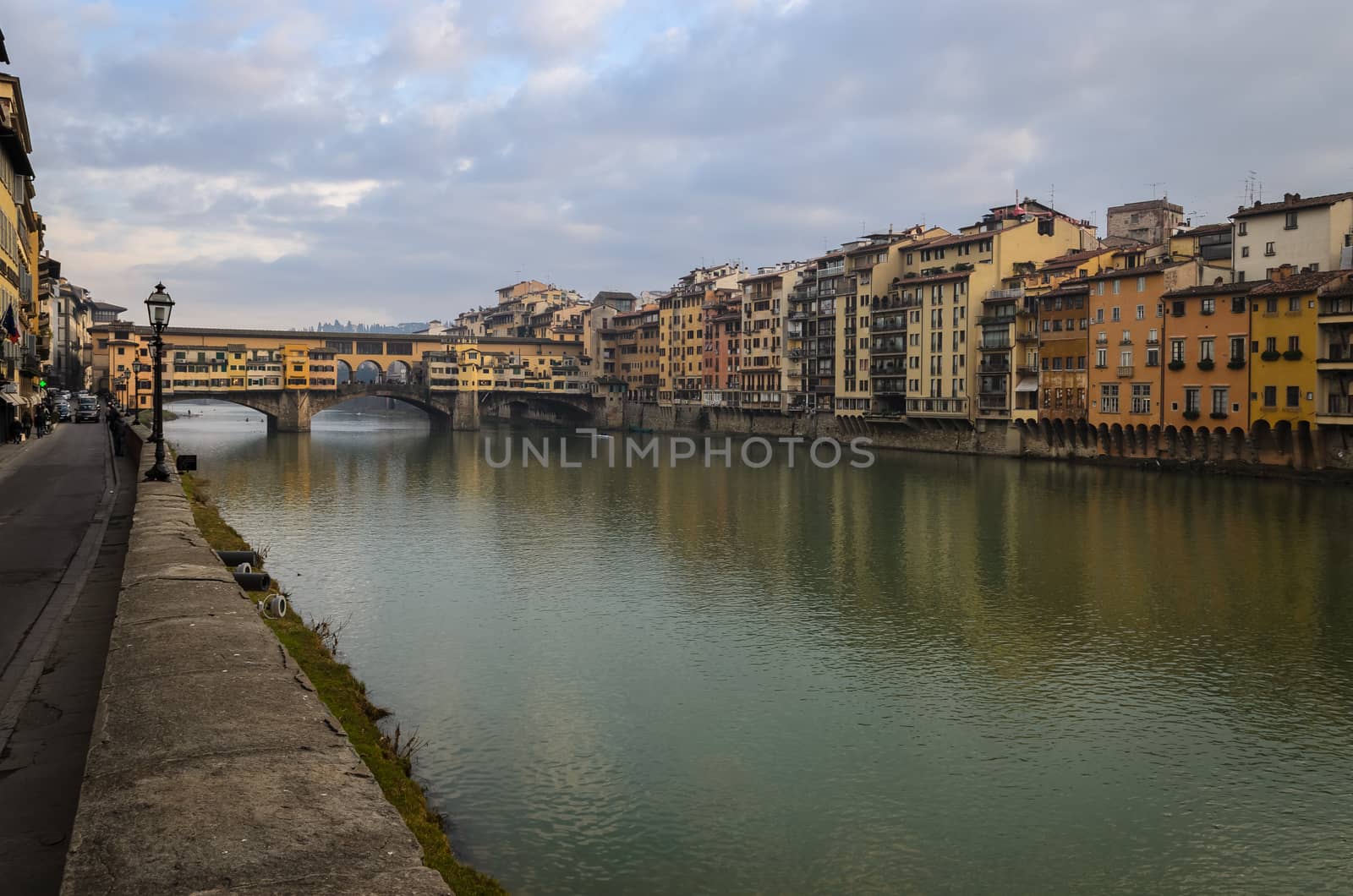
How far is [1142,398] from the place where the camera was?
72.2m

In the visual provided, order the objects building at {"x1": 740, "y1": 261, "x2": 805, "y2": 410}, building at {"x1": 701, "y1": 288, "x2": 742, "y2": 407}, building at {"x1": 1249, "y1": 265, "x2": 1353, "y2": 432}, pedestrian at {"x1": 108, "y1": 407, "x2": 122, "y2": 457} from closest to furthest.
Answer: pedestrian at {"x1": 108, "y1": 407, "x2": 122, "y2": 457}
building at {"x1": 1249, "y1": 265, "x2": 1353, "y2": 432}
building at {"x1": 740, "y1": 261, "x2": 805, "y2": 410}
building at {"x1": 701, "y1": 288, "x2": 742, "y2": 407}

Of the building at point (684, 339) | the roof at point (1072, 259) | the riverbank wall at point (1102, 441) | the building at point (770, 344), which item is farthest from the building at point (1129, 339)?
the building at point (684, 339)

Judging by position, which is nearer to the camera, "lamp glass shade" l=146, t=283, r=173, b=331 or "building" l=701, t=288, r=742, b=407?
"lamp glass shade" l=146, t=283, r=173, b=331

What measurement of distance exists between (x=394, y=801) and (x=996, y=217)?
9144 centimetres

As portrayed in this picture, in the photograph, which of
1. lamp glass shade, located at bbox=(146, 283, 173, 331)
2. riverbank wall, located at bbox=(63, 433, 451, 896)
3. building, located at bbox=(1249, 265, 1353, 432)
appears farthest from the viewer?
building, located at bbox=(1249, 265, 1353, 432)

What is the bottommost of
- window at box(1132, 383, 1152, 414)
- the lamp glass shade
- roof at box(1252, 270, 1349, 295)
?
window at box(1132, 383, 1152, 414)

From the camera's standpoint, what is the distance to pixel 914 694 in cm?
2044

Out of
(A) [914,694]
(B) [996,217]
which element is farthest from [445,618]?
(B) [996,217]

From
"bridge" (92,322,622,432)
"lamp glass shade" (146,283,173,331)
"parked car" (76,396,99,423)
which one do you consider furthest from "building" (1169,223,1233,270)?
"parked car" (76,396,99,423)

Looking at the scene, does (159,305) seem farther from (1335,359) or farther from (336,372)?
(336,372)

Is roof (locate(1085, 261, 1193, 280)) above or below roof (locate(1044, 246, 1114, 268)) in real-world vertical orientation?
below

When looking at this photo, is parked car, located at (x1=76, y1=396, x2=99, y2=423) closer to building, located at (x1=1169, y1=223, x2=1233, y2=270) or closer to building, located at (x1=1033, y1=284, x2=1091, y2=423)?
building, located at (x1=1033, y1=284, x2=1091, y2=423)

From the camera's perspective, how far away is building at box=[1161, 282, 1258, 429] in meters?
65.2

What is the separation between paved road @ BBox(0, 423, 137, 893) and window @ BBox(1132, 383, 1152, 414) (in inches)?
2469
